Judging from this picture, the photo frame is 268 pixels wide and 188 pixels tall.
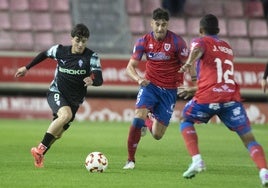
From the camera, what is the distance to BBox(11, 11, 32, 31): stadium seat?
2578 centimetres

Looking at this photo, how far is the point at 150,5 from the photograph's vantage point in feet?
89.9

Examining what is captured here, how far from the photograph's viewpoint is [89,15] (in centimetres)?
2633

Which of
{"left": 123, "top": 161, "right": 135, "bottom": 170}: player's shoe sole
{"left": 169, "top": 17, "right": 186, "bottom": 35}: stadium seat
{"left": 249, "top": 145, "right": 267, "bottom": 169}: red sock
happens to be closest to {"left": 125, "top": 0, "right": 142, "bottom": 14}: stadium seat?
{"left": 169, "top": 17, "right": 186, "bottom": 35}: stadium seat

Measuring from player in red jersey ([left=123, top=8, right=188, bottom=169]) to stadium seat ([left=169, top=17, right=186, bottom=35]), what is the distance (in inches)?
552

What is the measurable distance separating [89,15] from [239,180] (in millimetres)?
15944

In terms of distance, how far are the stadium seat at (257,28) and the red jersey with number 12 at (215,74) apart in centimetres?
1753

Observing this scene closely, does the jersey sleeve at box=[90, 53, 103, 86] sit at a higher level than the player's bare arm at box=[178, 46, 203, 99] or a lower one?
lower

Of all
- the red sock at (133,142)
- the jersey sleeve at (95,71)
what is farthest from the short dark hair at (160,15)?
the red sock at (133,142)

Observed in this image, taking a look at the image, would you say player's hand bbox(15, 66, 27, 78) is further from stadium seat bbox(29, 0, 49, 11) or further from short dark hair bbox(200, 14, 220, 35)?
stadium seat bbox(29, 0, 49, 11)

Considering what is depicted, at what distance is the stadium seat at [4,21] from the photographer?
1003 inches

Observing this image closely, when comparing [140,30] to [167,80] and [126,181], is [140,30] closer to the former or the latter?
[167,80]

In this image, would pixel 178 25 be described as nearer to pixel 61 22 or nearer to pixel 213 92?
pixel 61 22

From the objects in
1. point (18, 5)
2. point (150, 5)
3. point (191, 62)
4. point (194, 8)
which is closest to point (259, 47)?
point (194, 8)

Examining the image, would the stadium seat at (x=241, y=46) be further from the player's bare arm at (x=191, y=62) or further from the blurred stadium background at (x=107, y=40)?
the player's bare arm at (x=191, y=62)
